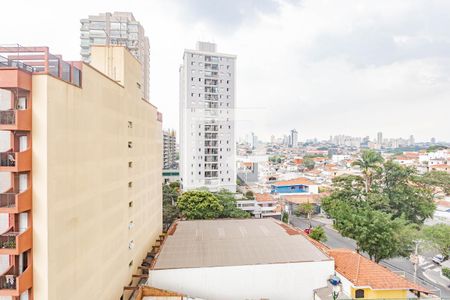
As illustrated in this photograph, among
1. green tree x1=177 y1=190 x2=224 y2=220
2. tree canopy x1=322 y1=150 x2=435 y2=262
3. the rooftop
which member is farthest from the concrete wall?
green tree x1=177 y1=190 x2=224 y2=220

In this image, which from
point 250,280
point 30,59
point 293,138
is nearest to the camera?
point 30,59

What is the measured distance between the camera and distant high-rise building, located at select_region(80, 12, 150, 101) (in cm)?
4088

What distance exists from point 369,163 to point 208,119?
832 inches

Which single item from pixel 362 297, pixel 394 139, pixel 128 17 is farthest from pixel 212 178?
pixel 394 139

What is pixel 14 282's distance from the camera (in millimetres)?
6969

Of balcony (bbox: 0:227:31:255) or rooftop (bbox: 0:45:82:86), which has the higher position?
rooftop (bbox: 0:45:82:86)

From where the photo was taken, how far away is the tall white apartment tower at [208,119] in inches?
1503

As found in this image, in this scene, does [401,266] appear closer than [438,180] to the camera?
Yes

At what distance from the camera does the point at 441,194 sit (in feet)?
126

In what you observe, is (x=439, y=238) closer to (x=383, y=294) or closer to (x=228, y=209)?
(x=383, y=294)

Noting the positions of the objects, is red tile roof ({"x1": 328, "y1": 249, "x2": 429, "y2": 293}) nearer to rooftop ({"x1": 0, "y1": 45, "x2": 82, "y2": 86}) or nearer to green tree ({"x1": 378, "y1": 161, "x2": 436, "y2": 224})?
green tree ({"x1": 378, "y1": 161, "x2": 436, "y2": 224})

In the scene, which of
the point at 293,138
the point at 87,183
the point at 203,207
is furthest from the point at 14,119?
the point at 293,138

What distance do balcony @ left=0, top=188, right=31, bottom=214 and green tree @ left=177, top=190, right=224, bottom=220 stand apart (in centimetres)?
2124

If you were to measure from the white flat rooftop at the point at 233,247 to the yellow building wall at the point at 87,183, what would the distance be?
258 centimetres
